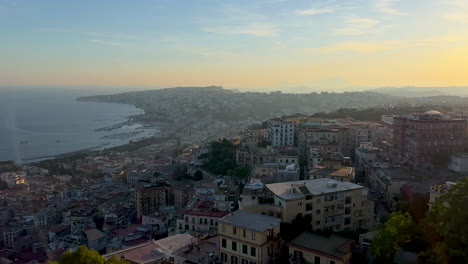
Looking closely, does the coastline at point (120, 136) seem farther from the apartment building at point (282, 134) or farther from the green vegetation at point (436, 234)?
the green vegetation at point (436, 234)

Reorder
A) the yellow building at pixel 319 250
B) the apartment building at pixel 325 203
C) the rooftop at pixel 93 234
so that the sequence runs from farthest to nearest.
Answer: the rooftop at pixel 93 234
the apartment building at pixel 325 203
the yellow building at pixel 319 250

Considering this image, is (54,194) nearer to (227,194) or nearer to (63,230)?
(63,230)

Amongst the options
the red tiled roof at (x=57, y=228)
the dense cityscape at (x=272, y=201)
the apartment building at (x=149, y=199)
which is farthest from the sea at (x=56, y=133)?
the apartment building at (x=149, y=199)

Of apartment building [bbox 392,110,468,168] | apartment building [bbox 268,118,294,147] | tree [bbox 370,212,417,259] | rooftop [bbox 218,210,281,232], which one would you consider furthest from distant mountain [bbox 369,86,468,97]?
rooftop [bbox 218,210,281,232]

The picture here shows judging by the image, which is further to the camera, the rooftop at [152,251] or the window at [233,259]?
the rooftop at [152,251]

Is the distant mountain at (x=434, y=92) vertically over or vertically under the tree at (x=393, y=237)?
over

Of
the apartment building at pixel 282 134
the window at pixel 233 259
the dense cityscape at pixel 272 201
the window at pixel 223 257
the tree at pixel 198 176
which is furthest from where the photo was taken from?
the apartment building at pixel 282 134

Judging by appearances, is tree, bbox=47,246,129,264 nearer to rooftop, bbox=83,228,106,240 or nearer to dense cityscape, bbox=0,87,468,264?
dense cityscape, bbox=0,87,468,264

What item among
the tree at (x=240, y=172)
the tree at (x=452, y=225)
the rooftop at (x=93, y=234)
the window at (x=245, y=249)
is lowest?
the rooftop at (x=93, y=234)
